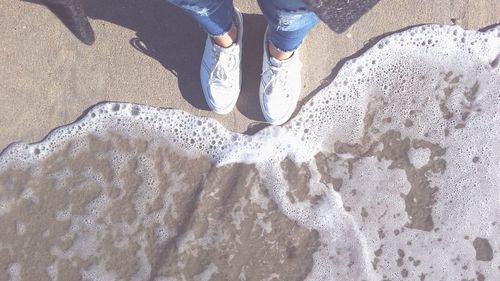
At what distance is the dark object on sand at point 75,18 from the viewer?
208cm

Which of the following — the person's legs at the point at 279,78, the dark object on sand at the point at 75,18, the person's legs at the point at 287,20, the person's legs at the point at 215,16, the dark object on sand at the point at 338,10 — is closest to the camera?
the dark object on sand at the point at 338,10

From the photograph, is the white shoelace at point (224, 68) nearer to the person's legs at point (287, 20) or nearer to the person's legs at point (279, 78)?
the person's legs at point (279, 78)

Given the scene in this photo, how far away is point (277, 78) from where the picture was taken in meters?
2.01

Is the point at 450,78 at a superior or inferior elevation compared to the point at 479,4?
inferior

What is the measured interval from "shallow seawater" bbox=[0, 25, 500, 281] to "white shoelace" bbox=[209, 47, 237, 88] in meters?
0.21

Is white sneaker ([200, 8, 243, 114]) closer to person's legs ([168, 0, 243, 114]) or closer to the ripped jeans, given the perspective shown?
person's legs ([168, 0, 243, 114])

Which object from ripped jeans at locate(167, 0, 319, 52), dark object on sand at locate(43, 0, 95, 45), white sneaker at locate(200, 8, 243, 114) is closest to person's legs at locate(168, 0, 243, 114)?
white sneaker at locate(200, 8, 243, 114)

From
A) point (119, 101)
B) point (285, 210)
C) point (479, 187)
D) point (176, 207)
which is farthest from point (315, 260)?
point (119, 101)

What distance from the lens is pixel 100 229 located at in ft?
7.11

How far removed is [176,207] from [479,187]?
1.36 meters

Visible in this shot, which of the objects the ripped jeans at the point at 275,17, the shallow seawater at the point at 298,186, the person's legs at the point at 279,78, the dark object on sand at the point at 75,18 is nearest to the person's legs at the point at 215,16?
the ripped jeans at the point at 275,17

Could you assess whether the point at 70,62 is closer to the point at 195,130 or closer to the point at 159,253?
the point at 195,130

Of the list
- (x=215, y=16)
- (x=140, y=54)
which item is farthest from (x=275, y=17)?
(x=140, y=54)

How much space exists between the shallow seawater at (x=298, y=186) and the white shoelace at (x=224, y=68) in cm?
21
